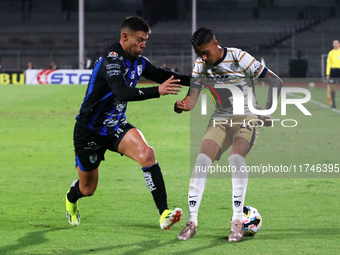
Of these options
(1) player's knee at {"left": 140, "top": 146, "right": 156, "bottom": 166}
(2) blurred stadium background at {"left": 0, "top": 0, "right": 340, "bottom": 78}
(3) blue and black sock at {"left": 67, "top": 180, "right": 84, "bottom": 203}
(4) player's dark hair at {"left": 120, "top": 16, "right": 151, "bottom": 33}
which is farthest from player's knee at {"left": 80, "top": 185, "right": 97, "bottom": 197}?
(2) blurred stadium background at {"left": 0, "top": 0, "right": 340, "bottom": 78}

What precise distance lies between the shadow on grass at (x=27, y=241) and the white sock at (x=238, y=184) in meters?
1.71

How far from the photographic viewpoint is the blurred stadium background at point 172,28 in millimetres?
46969

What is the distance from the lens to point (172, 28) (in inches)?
2087

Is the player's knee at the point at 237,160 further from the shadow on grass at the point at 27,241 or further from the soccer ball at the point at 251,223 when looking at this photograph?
the shadow on grass at the point at 27,241

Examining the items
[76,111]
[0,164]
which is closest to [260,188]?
[0,164]

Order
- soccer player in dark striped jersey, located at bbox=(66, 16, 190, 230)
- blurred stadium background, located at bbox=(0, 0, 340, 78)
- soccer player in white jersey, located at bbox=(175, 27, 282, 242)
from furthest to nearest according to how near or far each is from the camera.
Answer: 1. blurred stadium background, located at bbox=(0, 0, 340, 78)
2. soccer player in white jersey, located at bbox=(175, 27, 282, 242)
3. soccer player in dark striped jersey, located at bbox=(66, 16, 190, 230)

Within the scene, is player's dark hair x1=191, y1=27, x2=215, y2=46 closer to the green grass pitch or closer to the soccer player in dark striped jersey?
the soccer player in dark striped jersey

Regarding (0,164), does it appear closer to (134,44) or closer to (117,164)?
(117,164)

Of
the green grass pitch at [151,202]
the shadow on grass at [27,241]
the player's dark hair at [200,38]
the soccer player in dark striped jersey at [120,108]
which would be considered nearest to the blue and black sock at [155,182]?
the soccer player in dark striped jersey at [120,108]

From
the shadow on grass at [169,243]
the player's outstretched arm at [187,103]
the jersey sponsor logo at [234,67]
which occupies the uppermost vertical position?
the jersey sponsor logo at [234,67]

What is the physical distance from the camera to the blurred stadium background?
4697 cm

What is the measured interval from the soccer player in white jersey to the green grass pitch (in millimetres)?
335

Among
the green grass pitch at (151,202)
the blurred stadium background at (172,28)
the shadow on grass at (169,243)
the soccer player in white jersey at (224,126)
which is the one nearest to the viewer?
the shadow on grass at (169,243)

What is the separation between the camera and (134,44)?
5180 millimetres
